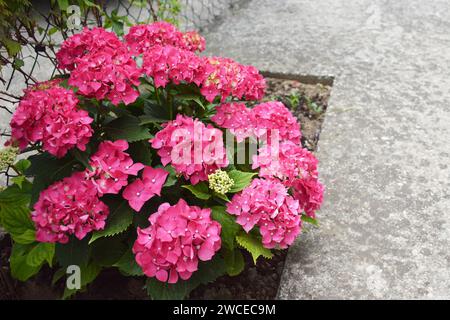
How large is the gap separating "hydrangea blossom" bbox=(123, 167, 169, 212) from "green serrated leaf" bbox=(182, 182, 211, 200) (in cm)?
8

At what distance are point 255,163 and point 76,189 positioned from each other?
55 cm

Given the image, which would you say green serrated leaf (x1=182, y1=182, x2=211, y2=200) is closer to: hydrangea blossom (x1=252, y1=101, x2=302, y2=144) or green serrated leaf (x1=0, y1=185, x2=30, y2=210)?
hydrangea blossom (x1=252, y1=101, x2=302, y2=144)

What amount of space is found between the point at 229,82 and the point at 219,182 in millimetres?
360

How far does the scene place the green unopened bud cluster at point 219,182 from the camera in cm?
142

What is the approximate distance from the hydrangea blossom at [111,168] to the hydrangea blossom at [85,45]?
13.8 inches

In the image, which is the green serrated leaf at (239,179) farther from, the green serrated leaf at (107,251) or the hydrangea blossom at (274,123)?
the green serrated leaf at (107,251)

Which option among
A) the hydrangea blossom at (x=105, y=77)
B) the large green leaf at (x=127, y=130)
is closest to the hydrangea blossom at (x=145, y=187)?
the large green leaf at (x=127, y=130)

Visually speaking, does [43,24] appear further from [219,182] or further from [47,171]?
[219,182]

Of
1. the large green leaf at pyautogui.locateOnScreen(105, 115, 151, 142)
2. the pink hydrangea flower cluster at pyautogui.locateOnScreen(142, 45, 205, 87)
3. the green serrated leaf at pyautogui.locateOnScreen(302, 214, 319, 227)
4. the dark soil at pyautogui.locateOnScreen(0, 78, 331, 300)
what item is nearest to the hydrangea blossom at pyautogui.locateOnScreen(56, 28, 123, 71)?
the pink hydrangea flower cluster at pyautogui.locateOnScreen(142, 45, 205, 87)

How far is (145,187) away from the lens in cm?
137

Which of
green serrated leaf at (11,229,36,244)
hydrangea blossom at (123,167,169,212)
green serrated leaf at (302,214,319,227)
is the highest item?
hydrangea blossom at (123,167,169,212)

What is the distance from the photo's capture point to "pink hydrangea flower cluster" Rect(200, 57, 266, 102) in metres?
1.58
